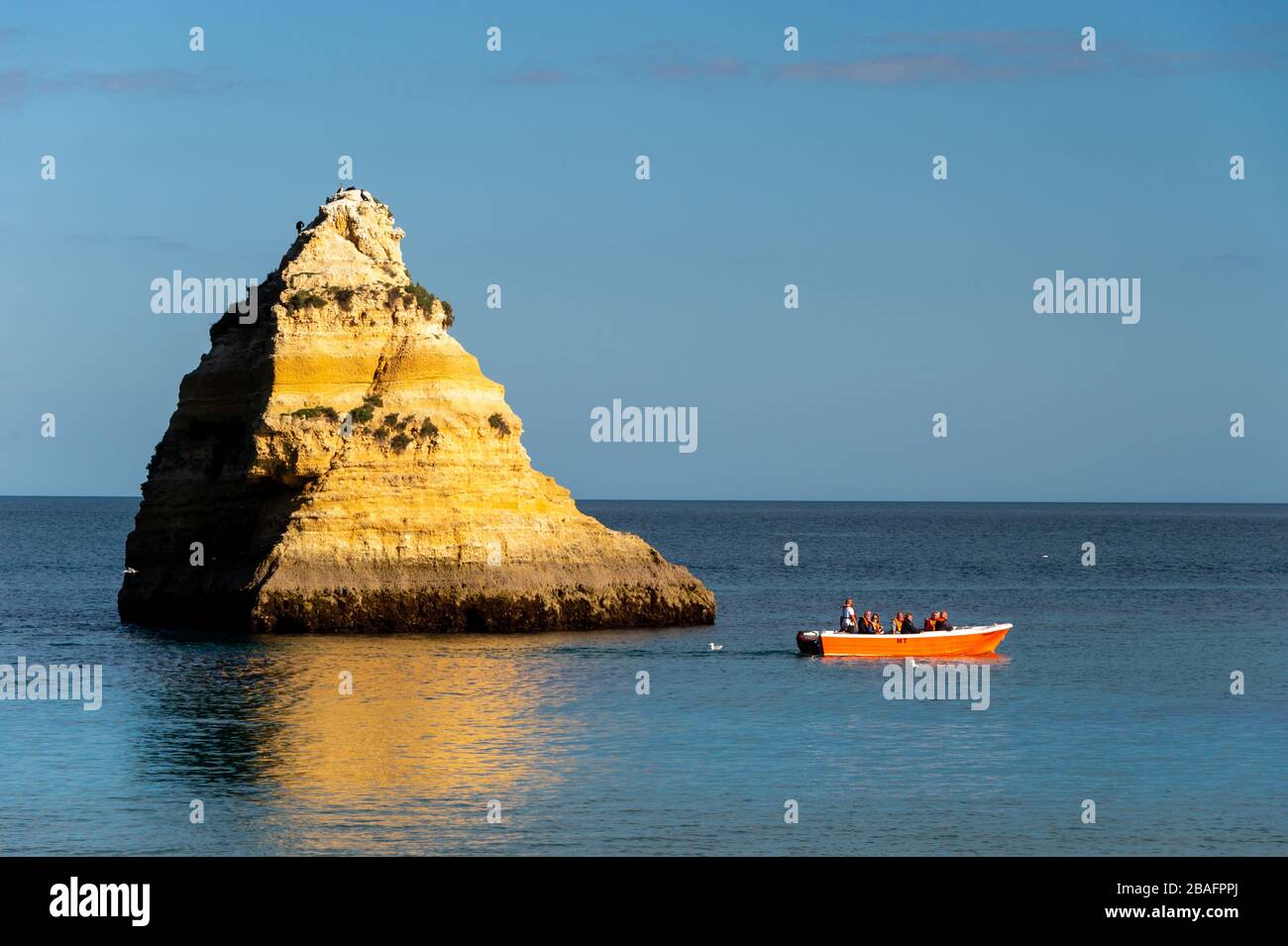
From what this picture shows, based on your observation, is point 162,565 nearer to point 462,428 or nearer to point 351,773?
point 462,428

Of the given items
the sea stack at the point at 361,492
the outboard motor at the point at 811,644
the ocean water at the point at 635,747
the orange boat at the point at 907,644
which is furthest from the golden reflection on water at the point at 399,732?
the orange boat at the point at 907,644

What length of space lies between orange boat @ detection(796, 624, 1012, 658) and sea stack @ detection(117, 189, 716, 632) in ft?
30.9

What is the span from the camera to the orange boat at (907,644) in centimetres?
5741

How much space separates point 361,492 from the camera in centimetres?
6028

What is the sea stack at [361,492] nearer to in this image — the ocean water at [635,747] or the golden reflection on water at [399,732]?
the ocean water at [635,747]

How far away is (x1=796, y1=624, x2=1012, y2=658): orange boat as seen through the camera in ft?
188

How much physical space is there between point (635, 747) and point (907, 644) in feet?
64.2

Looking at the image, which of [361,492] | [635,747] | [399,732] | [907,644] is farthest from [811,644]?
[399,732]

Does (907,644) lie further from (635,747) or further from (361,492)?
(635,747)

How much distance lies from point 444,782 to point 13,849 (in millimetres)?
8657

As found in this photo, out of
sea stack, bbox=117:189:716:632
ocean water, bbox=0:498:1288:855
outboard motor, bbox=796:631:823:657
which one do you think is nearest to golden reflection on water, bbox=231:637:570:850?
ocean water, bbox=0:498:1288:855

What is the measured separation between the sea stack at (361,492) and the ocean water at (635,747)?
1.99 m
